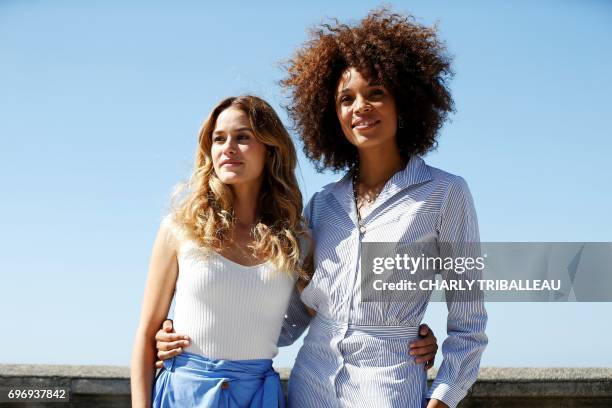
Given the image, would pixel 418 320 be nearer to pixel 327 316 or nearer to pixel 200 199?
pixel 327 316

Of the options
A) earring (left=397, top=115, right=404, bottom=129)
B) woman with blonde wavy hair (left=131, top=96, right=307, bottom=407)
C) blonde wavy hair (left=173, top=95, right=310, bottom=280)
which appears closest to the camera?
woman with blonde wavy hair (left=131, top=96, right=307, bottom=407)

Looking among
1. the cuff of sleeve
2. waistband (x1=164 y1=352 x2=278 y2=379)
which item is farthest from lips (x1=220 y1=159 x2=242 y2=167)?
the cuff of sleeve

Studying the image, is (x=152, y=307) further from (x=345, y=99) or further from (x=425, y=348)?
(x=345, y=99)

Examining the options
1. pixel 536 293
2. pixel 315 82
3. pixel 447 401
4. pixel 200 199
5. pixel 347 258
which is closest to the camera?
pixel 447 401

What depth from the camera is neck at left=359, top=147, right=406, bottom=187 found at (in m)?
3.64

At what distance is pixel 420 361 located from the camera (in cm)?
317

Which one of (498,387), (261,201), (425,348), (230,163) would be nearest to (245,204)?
(261,201)

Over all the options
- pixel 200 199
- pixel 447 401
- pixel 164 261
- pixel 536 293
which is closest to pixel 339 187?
pixel 200 199

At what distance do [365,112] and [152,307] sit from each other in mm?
1457

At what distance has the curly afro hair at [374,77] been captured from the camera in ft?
12.2

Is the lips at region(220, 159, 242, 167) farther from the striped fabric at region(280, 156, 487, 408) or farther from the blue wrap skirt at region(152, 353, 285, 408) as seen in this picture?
the blue wrap skirt at region(152, 353, 285, 408)

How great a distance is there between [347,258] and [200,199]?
868 mm

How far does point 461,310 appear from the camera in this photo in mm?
3232

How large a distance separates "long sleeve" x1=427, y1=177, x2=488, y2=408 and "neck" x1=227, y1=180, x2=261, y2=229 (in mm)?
1060
